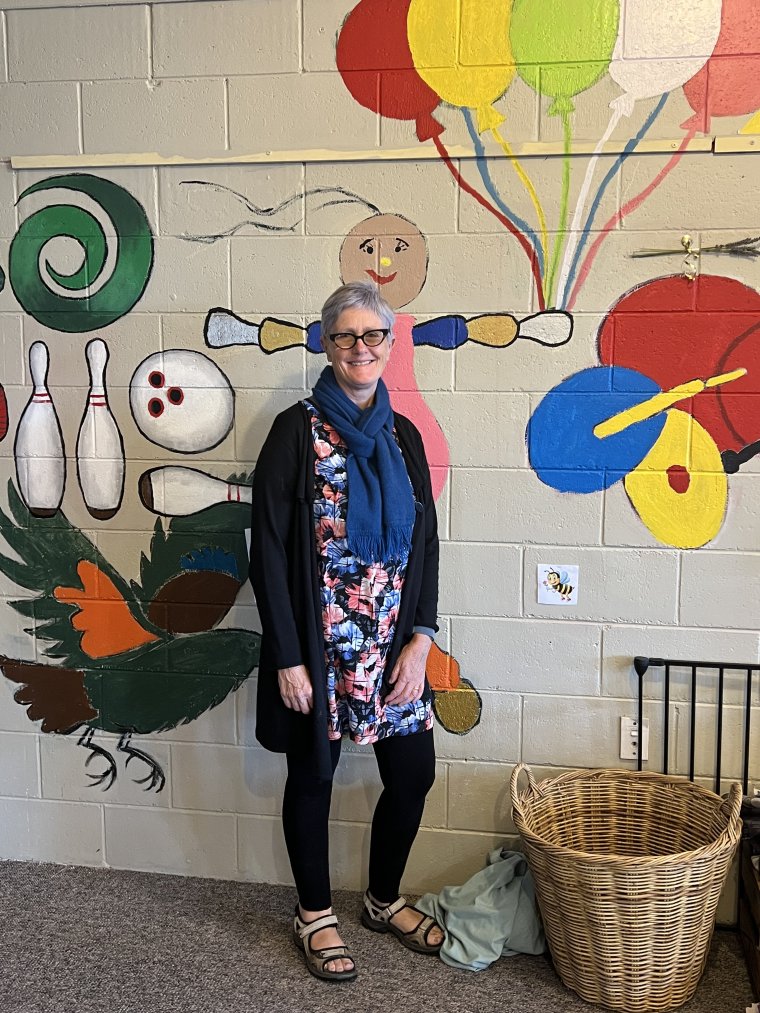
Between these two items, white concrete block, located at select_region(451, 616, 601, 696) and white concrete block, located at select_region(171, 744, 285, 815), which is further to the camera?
white concrete block, located at select_region(171, 744, 285, 815)

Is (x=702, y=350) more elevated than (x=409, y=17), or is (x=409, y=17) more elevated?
(x=409, y=17)

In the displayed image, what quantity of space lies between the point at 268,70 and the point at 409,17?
0.37m

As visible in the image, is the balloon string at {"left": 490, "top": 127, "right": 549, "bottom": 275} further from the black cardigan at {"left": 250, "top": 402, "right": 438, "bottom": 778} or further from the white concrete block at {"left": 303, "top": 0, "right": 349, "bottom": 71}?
the black cardigan at {"left": 250, "top": 402, "right": 438, "bottom": 778}

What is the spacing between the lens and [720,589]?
2271 mm

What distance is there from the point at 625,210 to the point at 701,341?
1.21ft

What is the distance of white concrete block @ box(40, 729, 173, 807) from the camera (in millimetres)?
2553

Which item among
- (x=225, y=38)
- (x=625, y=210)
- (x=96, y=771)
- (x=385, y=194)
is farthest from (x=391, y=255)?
(x=96, y=771)

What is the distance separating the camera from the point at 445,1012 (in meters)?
2.00

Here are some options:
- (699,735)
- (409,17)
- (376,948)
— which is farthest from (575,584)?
(409,17)

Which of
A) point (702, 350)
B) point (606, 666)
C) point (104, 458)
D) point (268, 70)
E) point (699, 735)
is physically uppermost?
point (268, 70)

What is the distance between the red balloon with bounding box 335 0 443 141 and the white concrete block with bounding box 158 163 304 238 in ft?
0.85

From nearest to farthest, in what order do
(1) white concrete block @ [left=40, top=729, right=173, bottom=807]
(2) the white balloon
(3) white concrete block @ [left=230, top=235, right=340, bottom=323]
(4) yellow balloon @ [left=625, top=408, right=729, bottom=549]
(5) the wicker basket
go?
(5) the wicker basket
(2) the white balloon
(4) yellow balloon @ [left=625, top=408, right=729, bottom=549]
(3) white concrete block @ [left=230, top=235, right=340, bottom=323]
(1) white concrete block @ [left=40, top=729, right=173, bottom=807]

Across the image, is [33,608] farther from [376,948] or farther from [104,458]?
[376,948]

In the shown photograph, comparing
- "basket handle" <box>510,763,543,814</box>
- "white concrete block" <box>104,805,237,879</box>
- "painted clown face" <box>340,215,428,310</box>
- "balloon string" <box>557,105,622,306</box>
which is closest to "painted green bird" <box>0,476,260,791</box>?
"white concrete block" <box>104,805,237,879</box>
